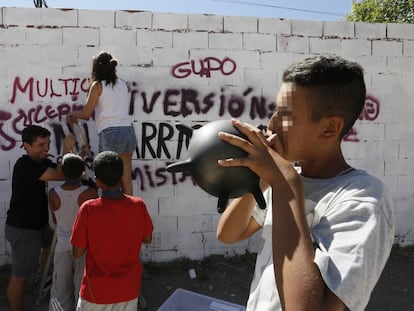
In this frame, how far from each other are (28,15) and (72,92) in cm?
78

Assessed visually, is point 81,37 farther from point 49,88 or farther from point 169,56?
point 169,56

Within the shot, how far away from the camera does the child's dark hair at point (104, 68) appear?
3348 mm

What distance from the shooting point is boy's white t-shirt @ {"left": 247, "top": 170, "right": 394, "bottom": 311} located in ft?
3.20

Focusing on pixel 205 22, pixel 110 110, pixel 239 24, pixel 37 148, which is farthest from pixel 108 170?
pixel 239 24

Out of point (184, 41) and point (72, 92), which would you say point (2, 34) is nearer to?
point (72, 92)

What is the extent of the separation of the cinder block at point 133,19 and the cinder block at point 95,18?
0.06 metres

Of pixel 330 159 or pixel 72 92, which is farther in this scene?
pixel 72 92

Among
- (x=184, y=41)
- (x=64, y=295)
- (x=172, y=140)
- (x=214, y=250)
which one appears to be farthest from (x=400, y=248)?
(x=64, y=295)

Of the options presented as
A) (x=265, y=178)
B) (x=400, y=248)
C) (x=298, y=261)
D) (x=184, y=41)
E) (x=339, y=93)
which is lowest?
(x=400, y=248)

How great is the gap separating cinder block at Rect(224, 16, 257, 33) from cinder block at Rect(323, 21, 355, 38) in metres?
0.77

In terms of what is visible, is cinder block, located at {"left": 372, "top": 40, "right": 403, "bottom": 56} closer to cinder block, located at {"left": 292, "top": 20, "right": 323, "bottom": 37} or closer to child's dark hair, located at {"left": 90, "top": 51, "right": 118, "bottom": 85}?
cinder block, located at {"left": 292, "top": 20, "right": 323, "bottom": 37}

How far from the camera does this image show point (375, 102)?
14.0 ft

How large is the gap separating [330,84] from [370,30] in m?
3.54

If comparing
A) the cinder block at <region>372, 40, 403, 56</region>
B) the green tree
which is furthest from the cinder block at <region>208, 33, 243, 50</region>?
the green tree
